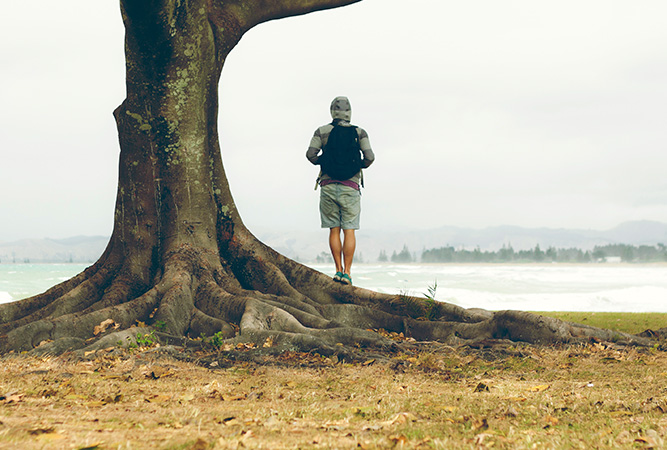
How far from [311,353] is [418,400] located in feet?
6.67

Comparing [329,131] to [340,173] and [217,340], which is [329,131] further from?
[217,340]

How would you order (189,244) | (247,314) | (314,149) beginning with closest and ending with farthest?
(247,314)
(189,244)
(314,149)

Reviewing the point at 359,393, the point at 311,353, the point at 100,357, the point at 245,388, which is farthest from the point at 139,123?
the point at 359,393

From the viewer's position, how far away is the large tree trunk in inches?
300

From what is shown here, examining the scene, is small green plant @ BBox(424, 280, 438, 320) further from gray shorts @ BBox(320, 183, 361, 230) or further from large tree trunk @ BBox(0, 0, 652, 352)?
gray shorts @ BBox(320, 183, 361, 230)

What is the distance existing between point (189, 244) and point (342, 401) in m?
4.88

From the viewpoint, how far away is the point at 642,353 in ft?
22.9

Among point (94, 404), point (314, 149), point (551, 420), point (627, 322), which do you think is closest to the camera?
point (551, 420)

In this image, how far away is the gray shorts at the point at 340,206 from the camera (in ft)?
28.3

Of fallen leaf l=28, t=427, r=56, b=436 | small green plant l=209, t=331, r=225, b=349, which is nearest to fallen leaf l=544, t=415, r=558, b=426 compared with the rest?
fallen leaf l=28, t=427, r=56, b=436

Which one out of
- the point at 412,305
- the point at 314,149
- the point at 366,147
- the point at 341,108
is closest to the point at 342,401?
the point at 412,305

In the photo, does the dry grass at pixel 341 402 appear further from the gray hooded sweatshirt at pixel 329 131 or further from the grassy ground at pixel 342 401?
the gray hooded sweatshirt at pixel 329 131

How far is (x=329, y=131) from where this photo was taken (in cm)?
865

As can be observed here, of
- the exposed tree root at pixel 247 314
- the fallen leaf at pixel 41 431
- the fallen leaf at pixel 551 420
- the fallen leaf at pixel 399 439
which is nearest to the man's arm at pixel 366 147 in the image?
the exposed tree root at pixel 247 314
